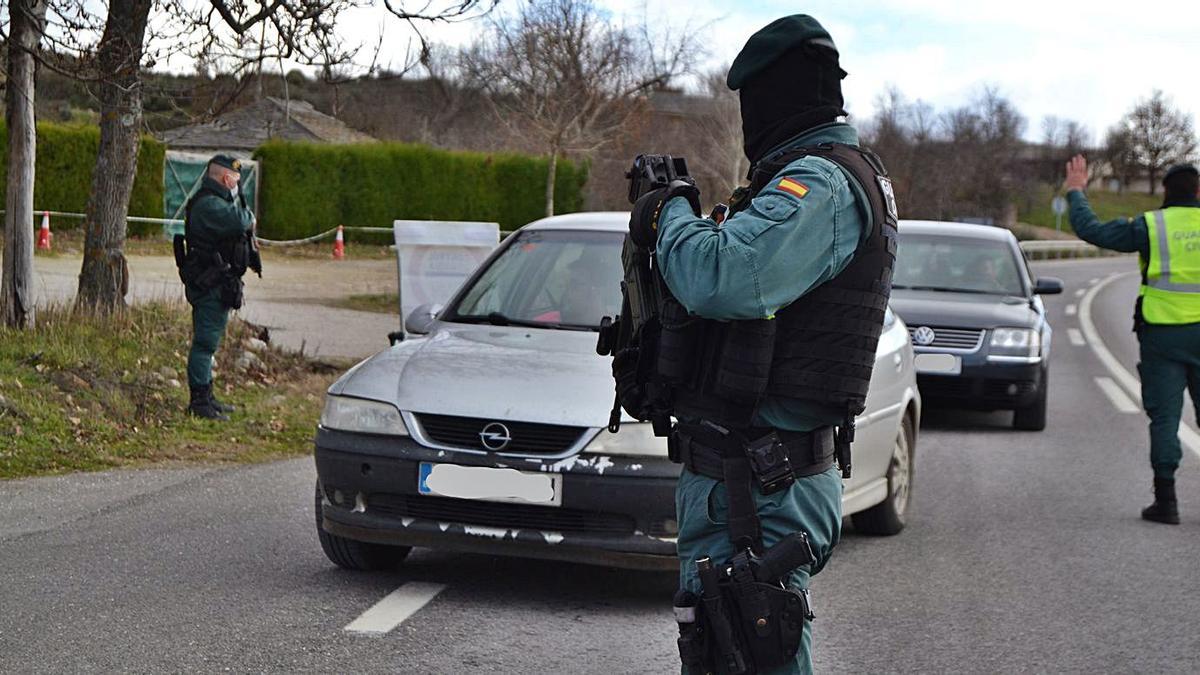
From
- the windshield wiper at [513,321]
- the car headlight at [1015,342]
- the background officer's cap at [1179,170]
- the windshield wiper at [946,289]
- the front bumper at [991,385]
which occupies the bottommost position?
the front bumper at [991,385]

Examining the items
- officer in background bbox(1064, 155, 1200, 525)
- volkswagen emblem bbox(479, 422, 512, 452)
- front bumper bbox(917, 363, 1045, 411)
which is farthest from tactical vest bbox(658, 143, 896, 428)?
front bumper bbox(917, 363, 1045, 411)

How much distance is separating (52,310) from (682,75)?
56.8ft

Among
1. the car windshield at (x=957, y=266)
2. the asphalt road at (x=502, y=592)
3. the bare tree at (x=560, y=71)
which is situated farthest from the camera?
the bare tree at (x=560, y=71)

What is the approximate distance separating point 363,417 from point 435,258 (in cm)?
720

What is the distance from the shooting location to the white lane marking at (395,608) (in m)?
5.34

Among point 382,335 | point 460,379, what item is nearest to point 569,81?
point 382,335

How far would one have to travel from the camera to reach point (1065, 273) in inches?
1905

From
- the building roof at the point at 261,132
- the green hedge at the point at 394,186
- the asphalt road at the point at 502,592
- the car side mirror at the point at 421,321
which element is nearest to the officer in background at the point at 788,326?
the asphalt road at the point at 502,592

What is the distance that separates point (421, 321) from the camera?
279 inches

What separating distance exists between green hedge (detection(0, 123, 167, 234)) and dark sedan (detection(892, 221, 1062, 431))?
20.6m

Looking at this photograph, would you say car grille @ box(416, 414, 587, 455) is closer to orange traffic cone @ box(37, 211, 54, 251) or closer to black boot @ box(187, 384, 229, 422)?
black boot @ box(187, 384, 229, 422)

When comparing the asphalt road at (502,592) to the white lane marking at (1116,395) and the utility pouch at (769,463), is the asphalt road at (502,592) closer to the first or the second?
the utility pouch at (769,463)

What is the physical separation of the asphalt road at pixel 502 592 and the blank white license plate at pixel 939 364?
2813 millimetres

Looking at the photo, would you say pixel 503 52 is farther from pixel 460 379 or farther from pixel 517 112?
pixel 460 379
